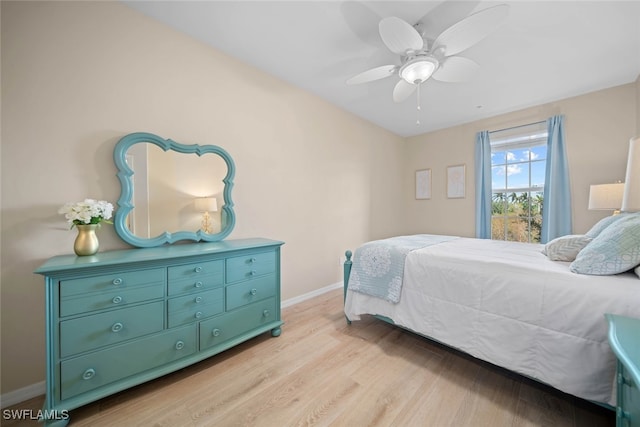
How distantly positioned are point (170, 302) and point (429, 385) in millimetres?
1792

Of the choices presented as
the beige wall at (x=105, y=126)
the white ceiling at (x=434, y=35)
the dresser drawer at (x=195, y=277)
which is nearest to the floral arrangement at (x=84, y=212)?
the beige wall at (x=105, y=126)

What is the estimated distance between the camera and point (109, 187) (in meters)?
1.66

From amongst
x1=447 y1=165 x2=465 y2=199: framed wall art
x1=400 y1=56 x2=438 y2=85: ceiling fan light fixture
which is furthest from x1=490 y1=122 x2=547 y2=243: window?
x1=400 y1=56 x2=438 y2=85: ceiling fan light fixture

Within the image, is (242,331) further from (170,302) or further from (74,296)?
(74,296)

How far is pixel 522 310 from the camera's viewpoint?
1.39 m

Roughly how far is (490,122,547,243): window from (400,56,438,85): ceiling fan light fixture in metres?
2.56

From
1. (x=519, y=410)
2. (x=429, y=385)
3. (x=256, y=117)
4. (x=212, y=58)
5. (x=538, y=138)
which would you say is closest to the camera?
(x=519, y=410)

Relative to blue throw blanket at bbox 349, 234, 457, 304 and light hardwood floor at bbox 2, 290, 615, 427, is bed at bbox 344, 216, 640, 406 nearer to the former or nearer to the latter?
blue throw blanket at bbox 349, 234, 457, 304

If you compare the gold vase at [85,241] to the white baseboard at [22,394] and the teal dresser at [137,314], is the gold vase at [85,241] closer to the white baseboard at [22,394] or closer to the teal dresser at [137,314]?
the teal dresser at [137,314]

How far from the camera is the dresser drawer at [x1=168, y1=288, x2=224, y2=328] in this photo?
1551 mm

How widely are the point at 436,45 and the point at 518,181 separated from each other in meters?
2.98

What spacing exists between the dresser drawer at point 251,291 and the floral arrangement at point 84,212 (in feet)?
3.13

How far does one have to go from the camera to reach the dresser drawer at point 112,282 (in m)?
1.23

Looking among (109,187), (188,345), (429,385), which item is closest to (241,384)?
(188,345)
